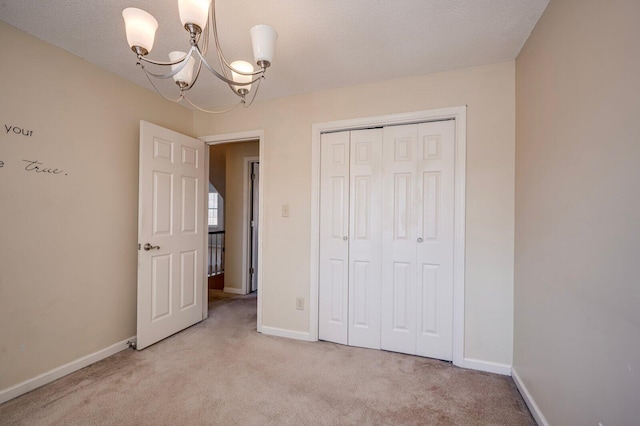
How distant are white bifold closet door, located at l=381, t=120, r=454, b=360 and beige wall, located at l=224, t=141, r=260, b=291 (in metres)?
2.63

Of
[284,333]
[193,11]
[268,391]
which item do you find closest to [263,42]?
[193,11]

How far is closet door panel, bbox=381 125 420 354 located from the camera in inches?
98.1

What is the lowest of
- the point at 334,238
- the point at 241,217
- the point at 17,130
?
the point at 334,238

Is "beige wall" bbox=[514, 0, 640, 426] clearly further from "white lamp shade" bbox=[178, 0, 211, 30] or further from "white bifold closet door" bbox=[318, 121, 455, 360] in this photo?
"white lamp shade" bbox=[178, 0, 211, 30]

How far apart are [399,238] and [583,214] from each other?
137cm

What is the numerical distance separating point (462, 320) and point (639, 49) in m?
1.95

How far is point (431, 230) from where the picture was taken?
2441 mm

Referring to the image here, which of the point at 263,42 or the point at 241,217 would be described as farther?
the point at 241,217

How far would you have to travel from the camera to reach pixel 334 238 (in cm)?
277

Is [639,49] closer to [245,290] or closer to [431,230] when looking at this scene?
[431,230]

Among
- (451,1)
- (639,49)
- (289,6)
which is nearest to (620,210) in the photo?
(639,49)

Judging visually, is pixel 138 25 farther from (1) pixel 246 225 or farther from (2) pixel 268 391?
(1) pixel 246 225

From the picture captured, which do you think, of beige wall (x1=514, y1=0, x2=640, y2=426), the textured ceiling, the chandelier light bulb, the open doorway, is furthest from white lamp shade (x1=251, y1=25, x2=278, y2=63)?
the open doorway

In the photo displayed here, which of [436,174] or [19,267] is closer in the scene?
[19,267]
